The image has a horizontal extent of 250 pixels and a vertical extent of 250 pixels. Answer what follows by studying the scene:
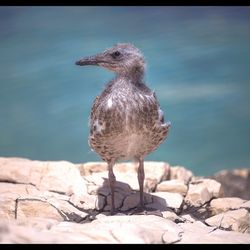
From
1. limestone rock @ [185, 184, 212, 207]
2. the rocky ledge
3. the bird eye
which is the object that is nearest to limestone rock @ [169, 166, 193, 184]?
the rocky ledge

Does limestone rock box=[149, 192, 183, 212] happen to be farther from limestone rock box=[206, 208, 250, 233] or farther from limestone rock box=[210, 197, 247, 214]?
limestone rock box=[206, 208, 250, 233]

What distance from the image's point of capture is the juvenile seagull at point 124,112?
559 cm

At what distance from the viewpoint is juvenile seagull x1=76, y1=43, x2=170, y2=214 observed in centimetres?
559

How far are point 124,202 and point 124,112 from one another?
144 cm

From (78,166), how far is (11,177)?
4.02 feet

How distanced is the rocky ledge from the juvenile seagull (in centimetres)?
57

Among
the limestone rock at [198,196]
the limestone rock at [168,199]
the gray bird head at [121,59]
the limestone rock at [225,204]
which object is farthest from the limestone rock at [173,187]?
the gray bird head at [121,59]

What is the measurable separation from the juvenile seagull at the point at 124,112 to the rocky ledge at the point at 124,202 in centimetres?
57

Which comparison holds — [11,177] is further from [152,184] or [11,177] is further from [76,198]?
[152,184]

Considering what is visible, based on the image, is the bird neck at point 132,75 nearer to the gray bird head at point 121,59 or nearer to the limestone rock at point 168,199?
the gray bird head at point 121,59

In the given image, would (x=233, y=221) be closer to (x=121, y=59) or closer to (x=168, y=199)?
(x=168, y=199)
